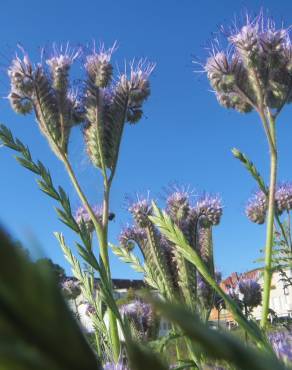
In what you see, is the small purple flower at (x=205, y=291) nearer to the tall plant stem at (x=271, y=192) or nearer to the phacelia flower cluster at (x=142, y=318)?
the tall plant stem at (x=271, y=192)

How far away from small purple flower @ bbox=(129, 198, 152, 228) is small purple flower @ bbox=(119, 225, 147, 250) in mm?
59

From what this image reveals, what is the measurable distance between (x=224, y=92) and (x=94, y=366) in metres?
2.81

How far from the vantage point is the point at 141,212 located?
255cm

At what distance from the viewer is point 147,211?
8.63 ft

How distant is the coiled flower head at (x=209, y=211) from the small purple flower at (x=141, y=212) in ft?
0.86

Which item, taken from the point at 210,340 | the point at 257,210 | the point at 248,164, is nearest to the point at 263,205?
the point at 257,210

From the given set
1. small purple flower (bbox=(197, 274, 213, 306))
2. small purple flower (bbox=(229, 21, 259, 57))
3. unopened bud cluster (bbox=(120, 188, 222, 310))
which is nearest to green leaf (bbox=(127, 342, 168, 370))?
unopened bud cluster (bbox=(120, 188, 222, 310))

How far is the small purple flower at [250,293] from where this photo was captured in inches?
120

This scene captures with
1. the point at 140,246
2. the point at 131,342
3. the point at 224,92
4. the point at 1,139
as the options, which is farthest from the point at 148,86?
the point at 131,342

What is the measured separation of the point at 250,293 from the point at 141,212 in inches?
38.4

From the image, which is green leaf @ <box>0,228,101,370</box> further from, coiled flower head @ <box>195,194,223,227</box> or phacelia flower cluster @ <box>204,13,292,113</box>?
phacelia flower cluster @ <box>204,13,292,113</box>

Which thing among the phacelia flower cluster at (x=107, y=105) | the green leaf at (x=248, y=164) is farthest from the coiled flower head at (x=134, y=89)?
the green leaf at (x=248, y=164)

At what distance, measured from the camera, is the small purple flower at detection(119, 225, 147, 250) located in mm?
2503

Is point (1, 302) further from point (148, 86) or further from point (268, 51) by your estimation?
point (148, 86)
